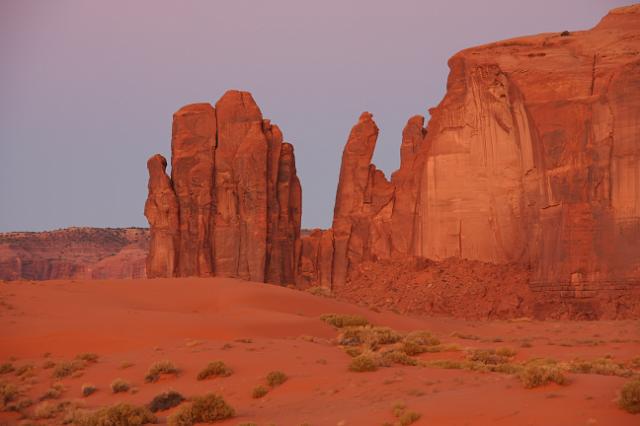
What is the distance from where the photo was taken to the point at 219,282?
136 ft

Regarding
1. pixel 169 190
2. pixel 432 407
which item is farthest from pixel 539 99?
pixel 432 407

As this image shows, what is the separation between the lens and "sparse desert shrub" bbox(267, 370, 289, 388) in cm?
1762

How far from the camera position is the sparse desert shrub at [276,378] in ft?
57.8

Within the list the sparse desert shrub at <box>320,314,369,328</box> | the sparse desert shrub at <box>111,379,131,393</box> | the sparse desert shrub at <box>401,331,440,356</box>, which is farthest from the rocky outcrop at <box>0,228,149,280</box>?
the sparse desert shrub at <box>111,379,131,393</box>

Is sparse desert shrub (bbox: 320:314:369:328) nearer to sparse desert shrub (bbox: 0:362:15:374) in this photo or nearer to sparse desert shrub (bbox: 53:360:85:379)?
sparse desert shrub (bbox: 53:360:85:379)

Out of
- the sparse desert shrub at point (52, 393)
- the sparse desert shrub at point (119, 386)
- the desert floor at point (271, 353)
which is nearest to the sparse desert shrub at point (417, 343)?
the desert floor at point (271, 353)

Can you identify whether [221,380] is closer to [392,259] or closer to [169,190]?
[392,259]

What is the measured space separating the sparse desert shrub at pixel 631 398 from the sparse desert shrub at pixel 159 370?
12160 millimetres

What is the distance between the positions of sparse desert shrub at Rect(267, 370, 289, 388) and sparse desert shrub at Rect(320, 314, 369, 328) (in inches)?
602

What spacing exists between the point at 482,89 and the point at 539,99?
517 cm

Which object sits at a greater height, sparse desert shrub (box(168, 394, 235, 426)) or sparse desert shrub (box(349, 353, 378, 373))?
sparse desert shrub (box(349, 353, 378, 373))

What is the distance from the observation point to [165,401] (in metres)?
16.6

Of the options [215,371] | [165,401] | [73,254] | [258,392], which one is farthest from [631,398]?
[73,254]

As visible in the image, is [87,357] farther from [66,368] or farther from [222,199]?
[222,199]
